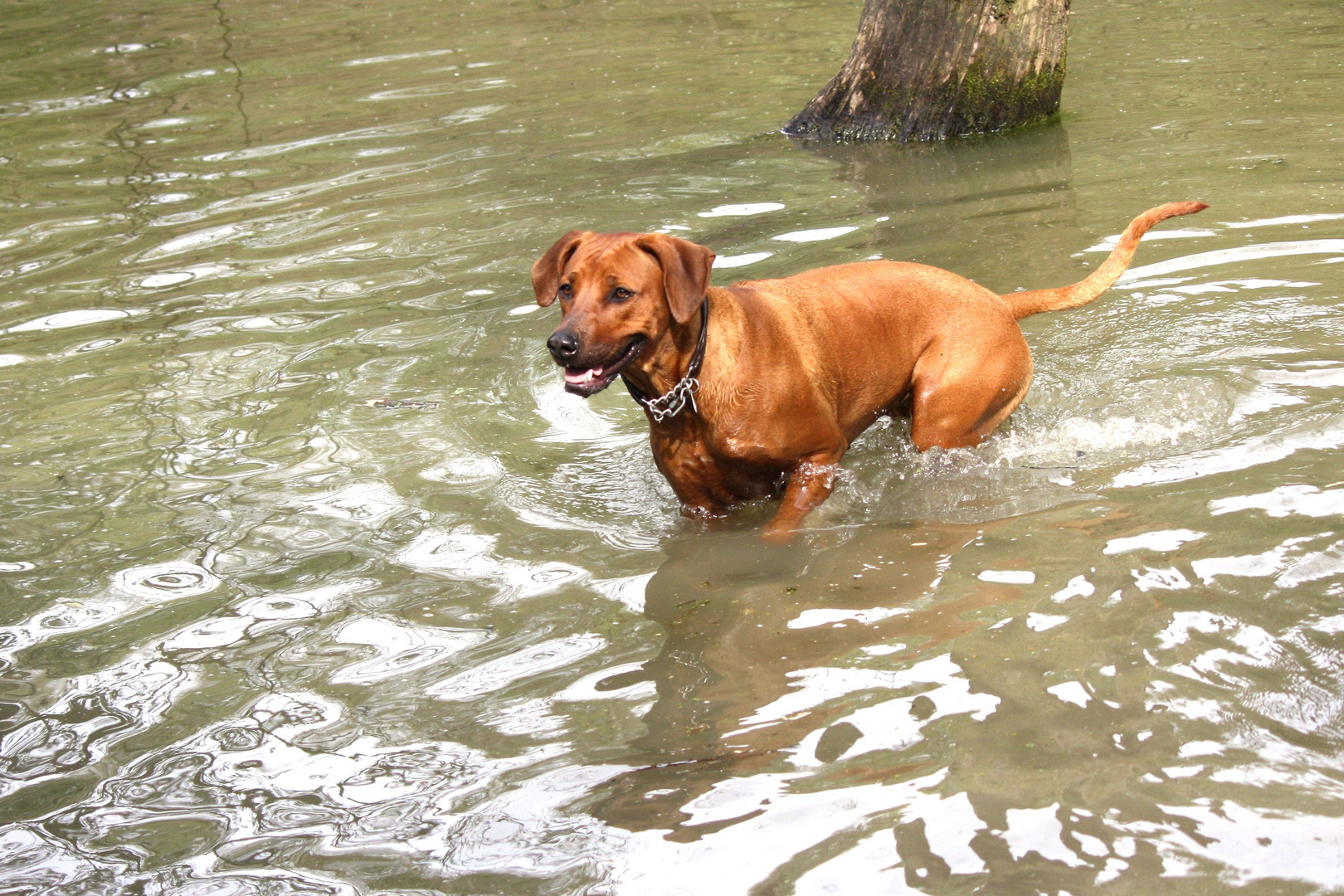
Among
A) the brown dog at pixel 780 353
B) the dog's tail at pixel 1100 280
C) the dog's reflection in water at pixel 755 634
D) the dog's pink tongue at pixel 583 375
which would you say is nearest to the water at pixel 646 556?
the dog's reflection in water at pixel 755 634

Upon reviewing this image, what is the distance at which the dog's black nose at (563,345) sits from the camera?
425cm

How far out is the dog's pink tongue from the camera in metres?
4.36

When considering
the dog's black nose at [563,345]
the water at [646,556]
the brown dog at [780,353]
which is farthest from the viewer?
the brown dog at [780,353]

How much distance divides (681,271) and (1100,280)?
2062 mm

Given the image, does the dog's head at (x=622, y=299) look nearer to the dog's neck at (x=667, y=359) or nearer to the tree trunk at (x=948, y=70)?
the dog's neck at (x=667, y=359)

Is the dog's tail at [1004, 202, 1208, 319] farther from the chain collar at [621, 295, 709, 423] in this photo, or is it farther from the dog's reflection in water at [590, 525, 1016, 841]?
the chain collar at [621, 295, 709, 423]

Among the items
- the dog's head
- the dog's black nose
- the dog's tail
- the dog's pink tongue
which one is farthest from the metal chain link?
the dog's tail

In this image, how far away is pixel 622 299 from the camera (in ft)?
14.6

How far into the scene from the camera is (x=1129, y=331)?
636 cm

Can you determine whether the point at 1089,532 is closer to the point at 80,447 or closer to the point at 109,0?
the point at 80,447

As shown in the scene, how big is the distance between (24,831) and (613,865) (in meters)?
1.68

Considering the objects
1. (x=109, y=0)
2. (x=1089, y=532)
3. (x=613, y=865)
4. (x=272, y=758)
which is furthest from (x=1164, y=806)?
(x=109, y=0)

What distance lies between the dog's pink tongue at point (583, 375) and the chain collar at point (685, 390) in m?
0.24

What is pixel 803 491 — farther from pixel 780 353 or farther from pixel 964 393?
pixel 964 393
